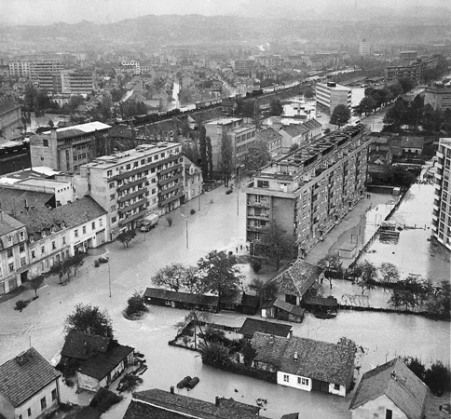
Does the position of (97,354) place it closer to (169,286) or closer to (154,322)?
(154,322)

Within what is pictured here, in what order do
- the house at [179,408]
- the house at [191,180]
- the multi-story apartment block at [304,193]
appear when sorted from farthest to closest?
the house at [191,180], the multi-story apartment block at [304,193], the house at [179,408]

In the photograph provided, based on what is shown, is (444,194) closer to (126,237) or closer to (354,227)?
(354,227)

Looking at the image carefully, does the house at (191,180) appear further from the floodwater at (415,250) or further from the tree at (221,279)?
the tree at (221,279)

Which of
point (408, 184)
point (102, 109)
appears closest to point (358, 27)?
point (102, 109)

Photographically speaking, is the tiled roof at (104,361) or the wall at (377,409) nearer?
the wall at (377,409)

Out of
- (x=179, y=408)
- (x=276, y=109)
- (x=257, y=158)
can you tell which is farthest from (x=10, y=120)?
(x=179, y=408)

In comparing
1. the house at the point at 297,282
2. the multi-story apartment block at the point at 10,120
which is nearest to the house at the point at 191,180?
the house at the point at 297,282

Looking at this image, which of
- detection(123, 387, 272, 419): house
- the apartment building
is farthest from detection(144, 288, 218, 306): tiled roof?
the apartment building
